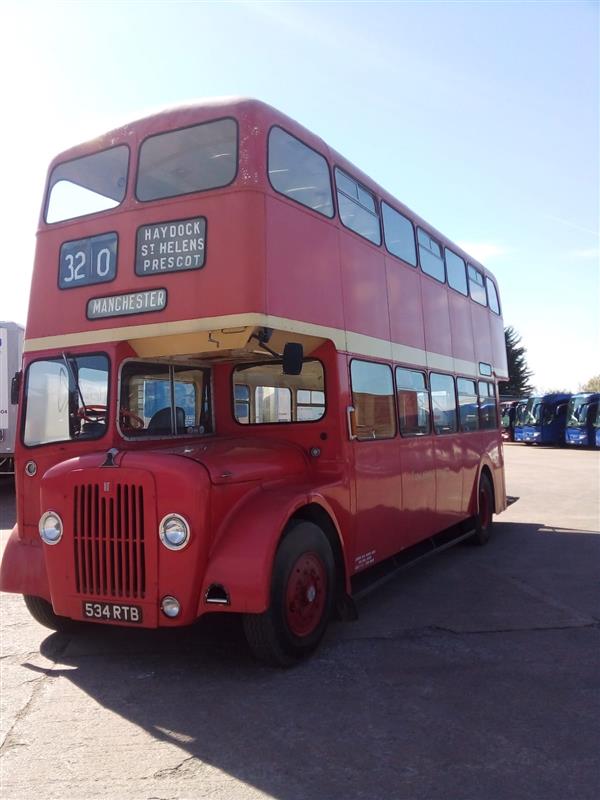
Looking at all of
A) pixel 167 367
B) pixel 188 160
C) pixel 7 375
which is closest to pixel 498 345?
pixel 167 367

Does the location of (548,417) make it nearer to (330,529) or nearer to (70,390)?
(330,529)

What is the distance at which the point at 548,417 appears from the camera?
36875mm

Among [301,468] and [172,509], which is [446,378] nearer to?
[301,468]

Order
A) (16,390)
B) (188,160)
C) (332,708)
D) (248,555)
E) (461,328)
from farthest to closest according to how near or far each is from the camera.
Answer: (461,328)
(16,390)
(188,160)
(248,555)
(332,708)

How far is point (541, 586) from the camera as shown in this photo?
7.43 m

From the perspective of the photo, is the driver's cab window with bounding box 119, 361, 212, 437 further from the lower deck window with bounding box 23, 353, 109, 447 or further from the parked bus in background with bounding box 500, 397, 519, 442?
the parked bus in background with bounding box 500, 397, 519, 442

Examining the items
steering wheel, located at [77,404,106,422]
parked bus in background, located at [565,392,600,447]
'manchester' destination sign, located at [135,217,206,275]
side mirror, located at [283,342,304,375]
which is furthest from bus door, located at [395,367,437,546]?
parked bus in background, located at [565,392,600,447]

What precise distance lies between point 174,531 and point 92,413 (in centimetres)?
137

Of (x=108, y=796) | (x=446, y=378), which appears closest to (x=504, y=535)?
(x=446, y=378)

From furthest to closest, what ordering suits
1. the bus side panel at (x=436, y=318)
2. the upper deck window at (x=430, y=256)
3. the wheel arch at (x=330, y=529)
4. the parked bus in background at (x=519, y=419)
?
the parked bus in background at (x=519, y=419), the upper deck window at (x=430, y=256), the bus side panel at (x=436, y=318), the wheel arch at (x=330, y=529)

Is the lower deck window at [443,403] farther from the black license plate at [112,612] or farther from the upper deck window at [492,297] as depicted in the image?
the black license plate at [112,612]

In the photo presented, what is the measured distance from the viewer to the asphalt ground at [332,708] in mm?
3396

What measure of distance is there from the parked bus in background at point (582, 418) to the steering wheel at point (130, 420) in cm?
3215

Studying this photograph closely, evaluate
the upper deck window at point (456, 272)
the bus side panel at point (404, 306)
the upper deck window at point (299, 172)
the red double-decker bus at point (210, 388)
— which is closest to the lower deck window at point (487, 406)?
the upper deck window at point (456, 272)
